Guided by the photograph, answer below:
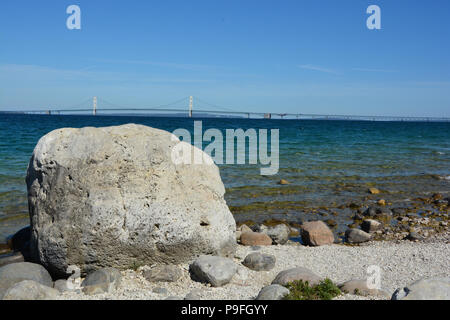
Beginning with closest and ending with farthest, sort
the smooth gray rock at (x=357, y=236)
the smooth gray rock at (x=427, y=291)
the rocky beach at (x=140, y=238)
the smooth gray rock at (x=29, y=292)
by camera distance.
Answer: the smooth gray rock at (x=427, y=291) < the smooth gray rock at (x=29, y=292) < the rocky beach at (x=140, y=238) < the smooth gray rock at (x=357, y=236)

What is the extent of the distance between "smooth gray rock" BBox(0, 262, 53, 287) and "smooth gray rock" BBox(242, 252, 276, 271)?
3.16 metres

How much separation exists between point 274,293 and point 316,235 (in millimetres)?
3849

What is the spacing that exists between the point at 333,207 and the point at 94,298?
28.4 ft

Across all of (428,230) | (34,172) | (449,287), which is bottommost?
(428,230)

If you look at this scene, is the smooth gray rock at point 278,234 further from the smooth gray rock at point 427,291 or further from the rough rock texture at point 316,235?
the smooth gray rock at point 427,291

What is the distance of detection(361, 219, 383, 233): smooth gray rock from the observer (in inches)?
400

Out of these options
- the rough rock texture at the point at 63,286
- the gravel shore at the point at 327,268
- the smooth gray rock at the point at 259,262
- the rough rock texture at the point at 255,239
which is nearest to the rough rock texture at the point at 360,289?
the gravel shore at the point at 327,268

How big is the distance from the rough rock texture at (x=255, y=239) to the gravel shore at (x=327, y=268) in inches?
9.3

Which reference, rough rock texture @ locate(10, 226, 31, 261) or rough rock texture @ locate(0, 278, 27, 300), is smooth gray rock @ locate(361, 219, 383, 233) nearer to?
rough rock texture @ locate(10, 226, 31, 261)

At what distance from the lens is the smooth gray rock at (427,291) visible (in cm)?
460

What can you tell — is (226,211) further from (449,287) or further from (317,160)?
(317,160)

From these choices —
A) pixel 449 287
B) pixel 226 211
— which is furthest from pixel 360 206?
pixel 449 287

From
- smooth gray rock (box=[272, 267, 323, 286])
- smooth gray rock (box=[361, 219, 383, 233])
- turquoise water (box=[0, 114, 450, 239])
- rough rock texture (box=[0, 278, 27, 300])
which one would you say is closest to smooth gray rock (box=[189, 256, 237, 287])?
smooth gray rock (box=[272, 267, 323, 286])
